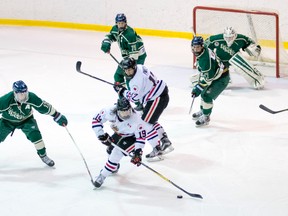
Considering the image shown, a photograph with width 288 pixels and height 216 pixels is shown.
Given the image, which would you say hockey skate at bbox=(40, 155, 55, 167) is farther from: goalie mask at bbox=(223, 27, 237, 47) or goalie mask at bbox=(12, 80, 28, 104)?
goalie mask at bbox=(223, 27, 237, 47)

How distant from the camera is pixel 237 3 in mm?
9805

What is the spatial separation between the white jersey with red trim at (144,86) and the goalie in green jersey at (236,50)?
1795 mm

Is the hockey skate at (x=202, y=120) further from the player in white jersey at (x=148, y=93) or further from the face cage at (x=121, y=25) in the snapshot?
the face cage at (x=121, y=25)

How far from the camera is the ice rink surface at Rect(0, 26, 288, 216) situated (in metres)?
4.74

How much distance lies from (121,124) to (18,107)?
0.84 m

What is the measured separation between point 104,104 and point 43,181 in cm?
226

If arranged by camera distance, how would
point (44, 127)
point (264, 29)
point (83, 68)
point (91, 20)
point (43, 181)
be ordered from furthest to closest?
point (91, 20) → point (83, 68) → point (264, 29) → point (44, 127) → point (43, 181)

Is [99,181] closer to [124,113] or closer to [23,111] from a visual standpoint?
[124,113]

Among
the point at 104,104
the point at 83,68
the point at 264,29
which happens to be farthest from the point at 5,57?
the point at 264,29

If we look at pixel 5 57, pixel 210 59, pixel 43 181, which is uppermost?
pixel 210 59

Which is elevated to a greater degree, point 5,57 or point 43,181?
point 43,181

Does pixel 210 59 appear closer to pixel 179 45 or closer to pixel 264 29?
pixel 264 29

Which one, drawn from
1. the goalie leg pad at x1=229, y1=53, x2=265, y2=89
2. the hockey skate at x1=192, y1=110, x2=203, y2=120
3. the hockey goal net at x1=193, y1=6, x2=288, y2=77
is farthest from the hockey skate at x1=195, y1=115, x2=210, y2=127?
the hockey goal net at x1=193, y1=6, x2=288, y2=77

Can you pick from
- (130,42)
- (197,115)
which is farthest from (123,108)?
(130,42)
